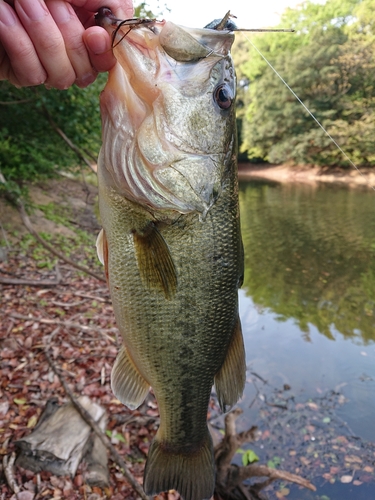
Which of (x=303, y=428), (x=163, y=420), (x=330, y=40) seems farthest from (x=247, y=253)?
(x=330, y=40)

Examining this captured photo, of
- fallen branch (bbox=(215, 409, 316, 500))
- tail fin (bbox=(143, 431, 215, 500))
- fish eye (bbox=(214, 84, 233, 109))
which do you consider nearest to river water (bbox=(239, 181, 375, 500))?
fallen branch (bbox=(215, 409, 316, 500))

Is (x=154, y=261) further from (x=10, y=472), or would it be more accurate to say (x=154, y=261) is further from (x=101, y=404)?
(x=101, y=404)

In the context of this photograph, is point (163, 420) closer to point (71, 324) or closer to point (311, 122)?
point (71, 324)

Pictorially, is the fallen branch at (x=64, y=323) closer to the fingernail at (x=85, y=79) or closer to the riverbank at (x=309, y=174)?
the fingernail at (x=85, y=79)

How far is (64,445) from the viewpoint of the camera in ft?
10.1

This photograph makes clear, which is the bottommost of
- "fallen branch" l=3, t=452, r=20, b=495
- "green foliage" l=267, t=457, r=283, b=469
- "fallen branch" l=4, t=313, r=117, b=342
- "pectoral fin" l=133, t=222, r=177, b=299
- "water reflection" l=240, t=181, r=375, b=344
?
"water reflection" l=240, t=181, r=375, b=344

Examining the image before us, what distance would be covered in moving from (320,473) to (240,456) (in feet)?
2.82

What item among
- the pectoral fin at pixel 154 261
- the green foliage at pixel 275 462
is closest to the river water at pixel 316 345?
the green foliage at pixel 275 462

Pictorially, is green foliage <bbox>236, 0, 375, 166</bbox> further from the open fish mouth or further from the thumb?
the thumb

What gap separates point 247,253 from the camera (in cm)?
1163

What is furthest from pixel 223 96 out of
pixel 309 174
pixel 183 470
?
pixel 309 174

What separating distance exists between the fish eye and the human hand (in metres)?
0.42

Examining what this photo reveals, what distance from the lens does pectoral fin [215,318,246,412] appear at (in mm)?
A: 1897

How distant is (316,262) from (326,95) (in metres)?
21.9
